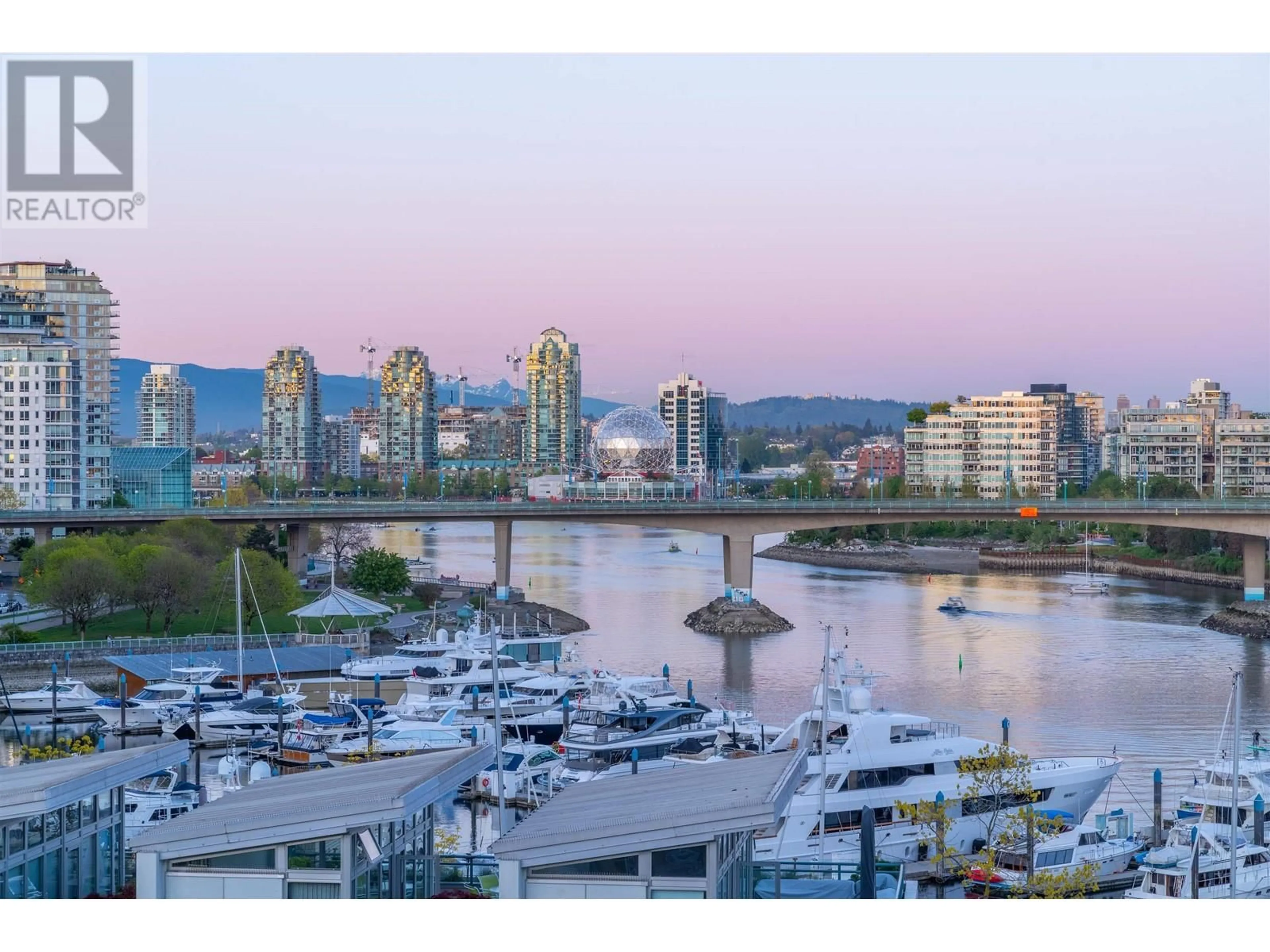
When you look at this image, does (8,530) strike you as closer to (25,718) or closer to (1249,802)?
(25,718)

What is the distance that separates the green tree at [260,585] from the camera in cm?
2106

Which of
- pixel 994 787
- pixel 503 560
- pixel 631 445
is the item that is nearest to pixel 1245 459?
pixel 631 445

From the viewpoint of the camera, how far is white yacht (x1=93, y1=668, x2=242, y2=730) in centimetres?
1479

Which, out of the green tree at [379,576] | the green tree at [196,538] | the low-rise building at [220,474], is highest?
the low-rise building at [220,474]

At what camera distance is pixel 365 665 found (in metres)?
16.8

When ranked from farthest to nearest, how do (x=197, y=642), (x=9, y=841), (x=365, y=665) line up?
(x=197, y=642) → (x=365, y=665) → (x=9, y=841)

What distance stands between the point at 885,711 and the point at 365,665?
6.65 m

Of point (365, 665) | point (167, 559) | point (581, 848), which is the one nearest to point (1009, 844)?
point (581, 848)

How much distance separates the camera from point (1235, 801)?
848 cm

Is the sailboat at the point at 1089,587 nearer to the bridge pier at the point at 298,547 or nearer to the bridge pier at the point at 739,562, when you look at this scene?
the bridge pier at the point at 739,562

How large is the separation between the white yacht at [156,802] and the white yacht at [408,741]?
61.4 inches

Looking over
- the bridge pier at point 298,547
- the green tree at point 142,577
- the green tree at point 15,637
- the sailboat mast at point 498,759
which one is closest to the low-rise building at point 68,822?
the sailboat mast at point 498,759

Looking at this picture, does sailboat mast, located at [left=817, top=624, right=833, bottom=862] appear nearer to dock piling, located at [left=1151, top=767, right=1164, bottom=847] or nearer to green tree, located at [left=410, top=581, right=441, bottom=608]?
dock piling, located at [left=1151, top=767, right=1164, bottom=847]

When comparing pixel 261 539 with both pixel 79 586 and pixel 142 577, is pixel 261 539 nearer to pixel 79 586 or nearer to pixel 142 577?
pixel 142 577
